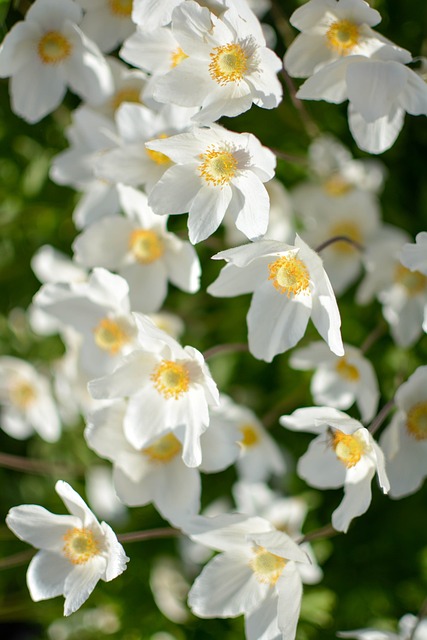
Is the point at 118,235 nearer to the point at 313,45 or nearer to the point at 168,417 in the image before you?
the point at 168,417

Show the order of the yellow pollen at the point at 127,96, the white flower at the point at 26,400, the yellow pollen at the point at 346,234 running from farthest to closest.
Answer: the white flower at the point at 26,400
the yellow pollen at the point at 346,234
the yellow pollen at the point at 127,96

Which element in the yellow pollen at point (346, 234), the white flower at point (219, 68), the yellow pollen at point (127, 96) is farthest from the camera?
the yellow pollen at point (346, 234)

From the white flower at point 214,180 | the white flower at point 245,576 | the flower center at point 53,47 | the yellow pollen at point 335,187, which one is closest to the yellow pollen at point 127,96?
the flower center at point 53,47

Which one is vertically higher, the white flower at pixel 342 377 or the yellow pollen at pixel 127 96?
the yellow pollen at pixel 127 96

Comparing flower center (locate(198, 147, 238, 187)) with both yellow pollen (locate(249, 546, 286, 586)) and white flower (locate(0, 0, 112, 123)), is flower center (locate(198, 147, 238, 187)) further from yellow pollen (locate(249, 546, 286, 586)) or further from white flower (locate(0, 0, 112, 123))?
yellow pollen (locate(249, 546, 286, 586))

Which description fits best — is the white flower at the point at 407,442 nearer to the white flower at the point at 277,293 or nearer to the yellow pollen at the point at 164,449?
the white flower at the point at 277,293

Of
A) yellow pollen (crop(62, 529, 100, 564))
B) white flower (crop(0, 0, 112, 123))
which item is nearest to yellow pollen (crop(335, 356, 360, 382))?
yellow pollen (crop(62, 529, 100, 564))
